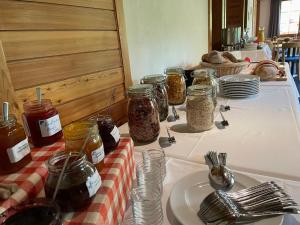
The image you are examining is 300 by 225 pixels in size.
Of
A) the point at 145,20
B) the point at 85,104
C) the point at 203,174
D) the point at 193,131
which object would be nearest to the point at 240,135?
the point at 193,131

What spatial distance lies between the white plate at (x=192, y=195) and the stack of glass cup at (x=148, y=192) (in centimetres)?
4

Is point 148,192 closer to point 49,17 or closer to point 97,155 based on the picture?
point 97,155

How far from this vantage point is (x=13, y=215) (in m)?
0.35

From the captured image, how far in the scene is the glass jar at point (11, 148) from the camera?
0.50 metres

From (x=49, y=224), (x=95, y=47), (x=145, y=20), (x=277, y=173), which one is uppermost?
(x=145, y=20)

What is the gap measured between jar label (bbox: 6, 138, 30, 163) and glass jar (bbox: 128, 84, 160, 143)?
1.27 ft

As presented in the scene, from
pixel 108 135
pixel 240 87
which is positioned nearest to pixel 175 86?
pixel 240 87

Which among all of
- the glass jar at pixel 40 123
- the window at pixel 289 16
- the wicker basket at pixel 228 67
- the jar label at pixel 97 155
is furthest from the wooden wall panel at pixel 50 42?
the window at pixel 289 16

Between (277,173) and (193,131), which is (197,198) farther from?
(193,131)

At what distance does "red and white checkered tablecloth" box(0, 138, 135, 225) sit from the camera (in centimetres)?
42

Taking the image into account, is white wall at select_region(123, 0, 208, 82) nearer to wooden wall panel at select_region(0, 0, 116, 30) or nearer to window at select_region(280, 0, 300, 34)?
wooden wall panel at select_region(0, 0, 116, 30)

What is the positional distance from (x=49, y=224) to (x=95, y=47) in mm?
805

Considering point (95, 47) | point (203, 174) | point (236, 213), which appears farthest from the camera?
point (95, 47)

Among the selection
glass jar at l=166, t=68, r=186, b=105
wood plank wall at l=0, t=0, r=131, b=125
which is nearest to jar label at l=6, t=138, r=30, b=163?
wood plank wall at l=0, t=0, r=131, b=125
